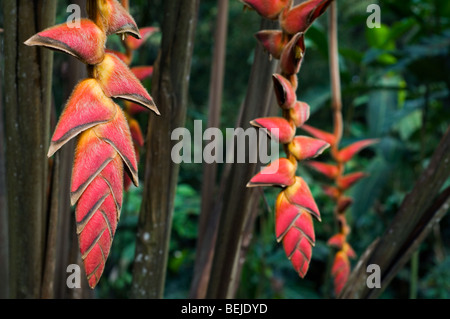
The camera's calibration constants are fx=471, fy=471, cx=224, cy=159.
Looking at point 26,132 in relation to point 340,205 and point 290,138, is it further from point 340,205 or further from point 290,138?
point 340,205

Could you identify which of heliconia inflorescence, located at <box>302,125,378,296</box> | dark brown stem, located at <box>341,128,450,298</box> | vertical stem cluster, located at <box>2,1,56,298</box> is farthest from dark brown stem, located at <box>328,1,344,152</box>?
vertical stem cluster, located at <box>2,1,56,298</box>

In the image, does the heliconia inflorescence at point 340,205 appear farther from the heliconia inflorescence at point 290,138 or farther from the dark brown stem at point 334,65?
the heliconia inflorescence at point 290,138

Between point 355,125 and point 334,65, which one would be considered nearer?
point 334,65

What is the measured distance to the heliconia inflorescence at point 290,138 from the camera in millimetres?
216

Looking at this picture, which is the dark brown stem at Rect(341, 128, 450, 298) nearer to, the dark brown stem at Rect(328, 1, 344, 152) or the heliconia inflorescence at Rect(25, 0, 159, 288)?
the dark brown stem at Rect(328, 1, 344, 152)

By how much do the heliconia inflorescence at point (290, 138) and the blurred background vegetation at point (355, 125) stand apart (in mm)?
159

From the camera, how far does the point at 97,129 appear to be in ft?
0.51

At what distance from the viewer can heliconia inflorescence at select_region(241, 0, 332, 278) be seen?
22 centimetres

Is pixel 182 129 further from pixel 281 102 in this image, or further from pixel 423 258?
pixel 423 258

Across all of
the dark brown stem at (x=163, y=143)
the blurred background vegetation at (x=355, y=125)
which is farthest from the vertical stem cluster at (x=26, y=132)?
the blurred background vegetation at (x=355, y=125)

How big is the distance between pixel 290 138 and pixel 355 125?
1.93 m

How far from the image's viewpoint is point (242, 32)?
2096 millimetres

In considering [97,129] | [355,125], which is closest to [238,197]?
[97,129]

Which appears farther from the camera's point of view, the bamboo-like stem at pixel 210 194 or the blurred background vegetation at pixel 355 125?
the blurred background vegetation at pixel 355 125
